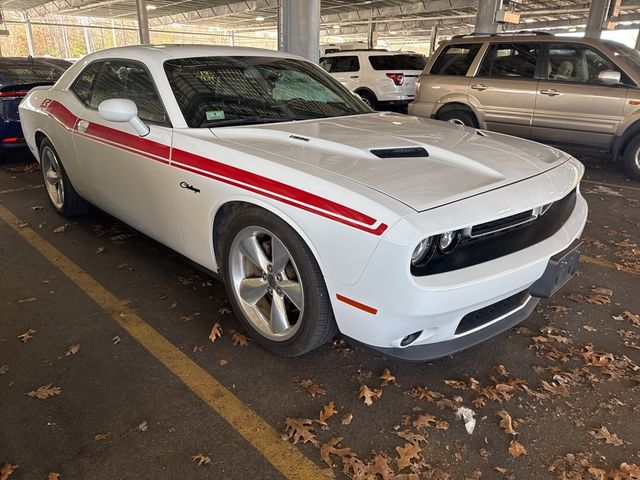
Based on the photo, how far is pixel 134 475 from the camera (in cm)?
203

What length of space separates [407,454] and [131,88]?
2.99m

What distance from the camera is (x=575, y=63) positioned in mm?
7086

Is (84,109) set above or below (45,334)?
above

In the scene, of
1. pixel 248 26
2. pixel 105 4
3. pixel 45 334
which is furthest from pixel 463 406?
pixel 248 26

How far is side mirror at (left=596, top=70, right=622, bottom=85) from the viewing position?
21.5 ft

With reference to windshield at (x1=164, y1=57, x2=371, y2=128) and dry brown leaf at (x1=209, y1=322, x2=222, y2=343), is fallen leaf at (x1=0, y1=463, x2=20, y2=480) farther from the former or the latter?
windshield at (x1=164, y1=57, x2=371, y2=128)

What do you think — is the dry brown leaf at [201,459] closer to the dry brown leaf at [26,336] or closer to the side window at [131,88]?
the dry brown leaf at [26,336]

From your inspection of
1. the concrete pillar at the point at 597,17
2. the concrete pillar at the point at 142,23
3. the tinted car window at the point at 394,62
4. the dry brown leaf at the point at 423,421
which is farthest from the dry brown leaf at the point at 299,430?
the concrete pillar at the point at 142,23

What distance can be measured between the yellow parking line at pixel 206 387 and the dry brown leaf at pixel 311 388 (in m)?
0.30

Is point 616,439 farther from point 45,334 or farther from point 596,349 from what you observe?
point 45,334

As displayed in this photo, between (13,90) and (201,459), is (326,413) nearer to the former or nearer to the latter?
(201,459)

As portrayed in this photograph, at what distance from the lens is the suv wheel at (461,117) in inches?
318

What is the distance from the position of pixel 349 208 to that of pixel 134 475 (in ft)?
4.64

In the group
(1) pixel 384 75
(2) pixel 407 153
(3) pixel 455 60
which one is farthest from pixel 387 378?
(1) pixel 384 75
